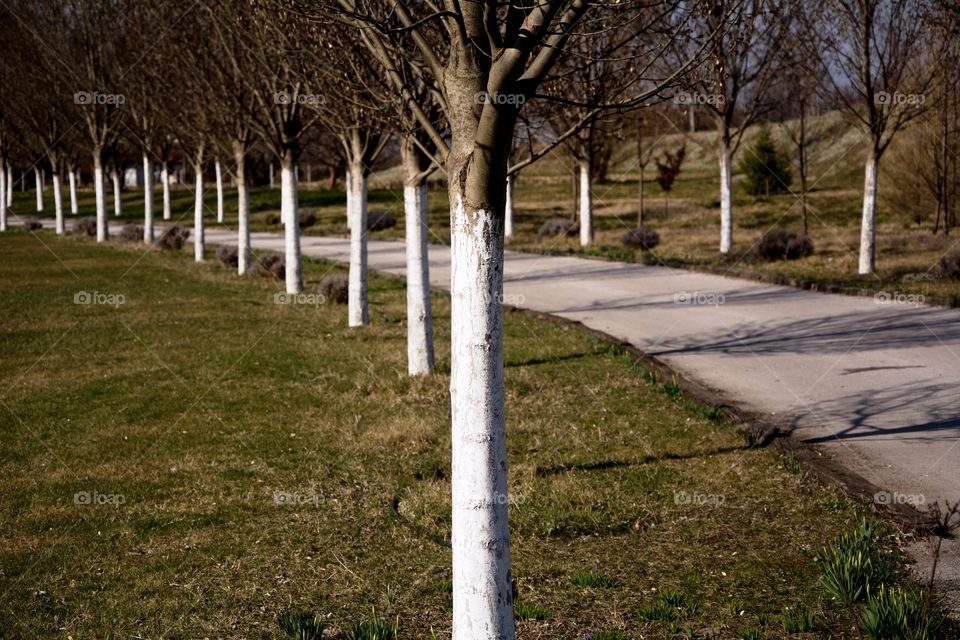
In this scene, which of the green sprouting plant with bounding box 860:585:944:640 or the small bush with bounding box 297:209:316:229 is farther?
the small bush with bounding box 297:209:316:229

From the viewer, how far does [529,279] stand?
21.4m

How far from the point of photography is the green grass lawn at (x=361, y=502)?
5254 millimetres

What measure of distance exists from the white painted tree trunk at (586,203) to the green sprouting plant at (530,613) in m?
22.6

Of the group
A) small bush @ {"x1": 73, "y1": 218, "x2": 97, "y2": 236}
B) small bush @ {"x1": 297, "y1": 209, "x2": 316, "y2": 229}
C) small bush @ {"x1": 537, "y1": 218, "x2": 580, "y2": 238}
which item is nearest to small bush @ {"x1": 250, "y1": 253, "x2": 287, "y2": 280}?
small bush @ {"x1": 537, "y1": 218, "x2": 580, "y2": 238}

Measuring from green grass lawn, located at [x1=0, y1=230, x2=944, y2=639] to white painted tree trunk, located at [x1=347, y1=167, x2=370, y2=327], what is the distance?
1.79 m

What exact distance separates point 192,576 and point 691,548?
10.2 ft

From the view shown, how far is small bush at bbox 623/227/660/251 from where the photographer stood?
2725 cm

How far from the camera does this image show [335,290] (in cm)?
1862

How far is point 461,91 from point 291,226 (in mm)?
15093

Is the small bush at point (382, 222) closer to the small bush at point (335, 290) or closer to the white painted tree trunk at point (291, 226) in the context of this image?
the white painted tree trunk at point (291, 226)

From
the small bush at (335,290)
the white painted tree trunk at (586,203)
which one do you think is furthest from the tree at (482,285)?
the white painted tree trunk at (586,203)

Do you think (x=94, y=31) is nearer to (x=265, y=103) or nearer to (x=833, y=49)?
(x=265, y=103)

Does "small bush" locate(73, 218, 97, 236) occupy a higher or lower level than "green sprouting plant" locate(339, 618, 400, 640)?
higher

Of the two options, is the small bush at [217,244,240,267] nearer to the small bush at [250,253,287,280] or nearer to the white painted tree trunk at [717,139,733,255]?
the small bush at [250,253,287,280]
